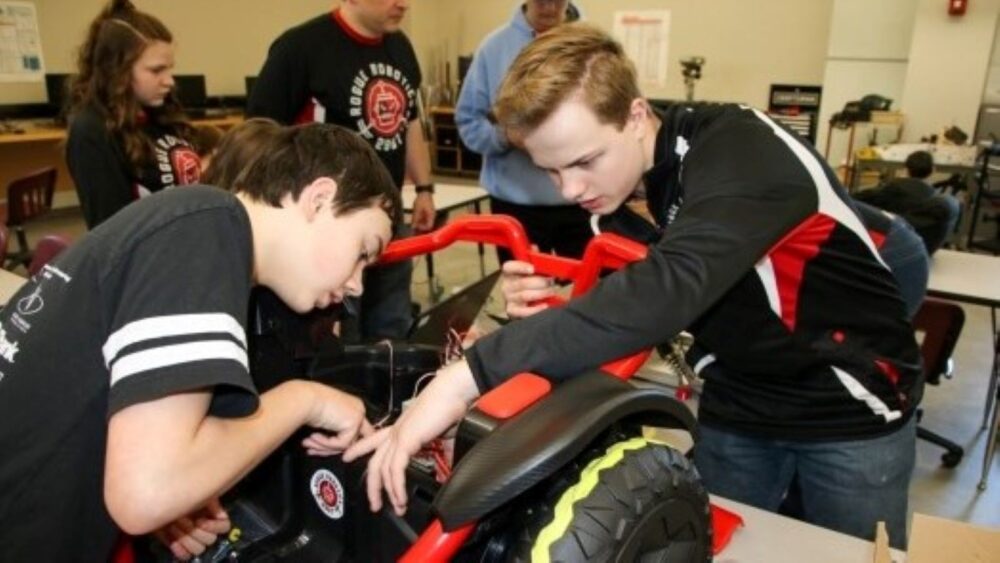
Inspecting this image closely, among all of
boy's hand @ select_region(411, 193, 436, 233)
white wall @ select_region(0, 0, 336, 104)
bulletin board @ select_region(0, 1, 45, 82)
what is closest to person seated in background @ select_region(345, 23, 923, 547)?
boy's hand @ select_region(411, 193, 436, 233)

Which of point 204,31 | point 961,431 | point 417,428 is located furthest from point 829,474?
point 204,31

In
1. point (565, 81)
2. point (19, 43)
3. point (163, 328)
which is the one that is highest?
point (19, 43)

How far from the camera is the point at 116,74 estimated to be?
2010mm

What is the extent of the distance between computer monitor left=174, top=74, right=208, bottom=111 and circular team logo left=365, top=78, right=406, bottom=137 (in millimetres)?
5059

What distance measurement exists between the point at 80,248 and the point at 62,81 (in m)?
6.72

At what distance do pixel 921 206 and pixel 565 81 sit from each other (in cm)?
210

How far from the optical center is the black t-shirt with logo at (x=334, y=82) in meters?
2.32

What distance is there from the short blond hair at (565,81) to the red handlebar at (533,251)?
177 millimetres

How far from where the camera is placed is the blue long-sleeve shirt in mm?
2637

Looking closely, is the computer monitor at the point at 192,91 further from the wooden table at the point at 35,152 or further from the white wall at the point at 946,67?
the white wall at the point at 946,67

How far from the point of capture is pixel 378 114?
8.04 feet

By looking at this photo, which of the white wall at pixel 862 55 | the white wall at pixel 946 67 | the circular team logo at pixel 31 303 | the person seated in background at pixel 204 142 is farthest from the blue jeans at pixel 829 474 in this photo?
the white wall at pixel 946 67

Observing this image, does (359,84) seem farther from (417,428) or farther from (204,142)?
(417,428)

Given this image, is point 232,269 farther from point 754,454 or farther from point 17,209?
point 17,209
